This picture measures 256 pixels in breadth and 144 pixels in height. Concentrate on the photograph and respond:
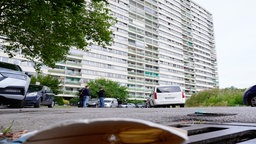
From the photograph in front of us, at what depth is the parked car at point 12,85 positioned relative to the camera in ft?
26.0

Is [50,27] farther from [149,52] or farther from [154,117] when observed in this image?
[149,52]

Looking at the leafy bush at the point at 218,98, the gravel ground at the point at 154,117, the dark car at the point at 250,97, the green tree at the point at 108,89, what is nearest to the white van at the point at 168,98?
the leafy bush at the point at 218,98

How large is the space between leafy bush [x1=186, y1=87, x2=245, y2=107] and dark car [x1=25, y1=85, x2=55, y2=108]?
10.7 metres

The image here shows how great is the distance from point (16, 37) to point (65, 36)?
3197 millimetres

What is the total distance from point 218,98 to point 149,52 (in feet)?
262

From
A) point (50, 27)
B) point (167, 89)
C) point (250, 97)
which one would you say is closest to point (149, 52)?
point (167, 89)

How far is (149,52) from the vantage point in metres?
99.1

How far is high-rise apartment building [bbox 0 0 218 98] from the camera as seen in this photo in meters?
76.9

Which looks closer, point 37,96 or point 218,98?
point 37,96

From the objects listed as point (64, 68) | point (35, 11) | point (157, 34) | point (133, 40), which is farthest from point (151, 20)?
point (35, 11)

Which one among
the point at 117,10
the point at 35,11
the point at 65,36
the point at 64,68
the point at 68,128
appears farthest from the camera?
the point at 117,10

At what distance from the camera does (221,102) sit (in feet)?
61.6

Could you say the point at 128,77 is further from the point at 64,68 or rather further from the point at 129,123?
the point at 129,123

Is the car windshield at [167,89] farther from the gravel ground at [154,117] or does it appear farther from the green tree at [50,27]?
the gravel ground at [154,117]
